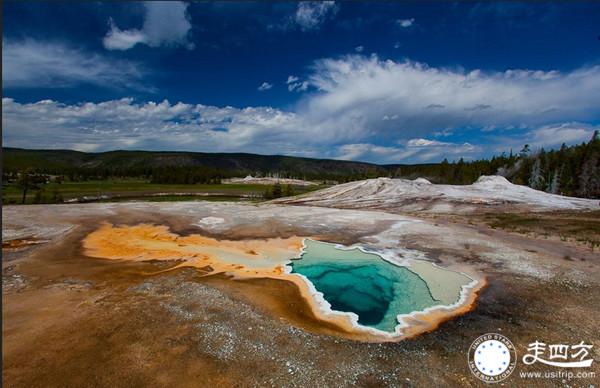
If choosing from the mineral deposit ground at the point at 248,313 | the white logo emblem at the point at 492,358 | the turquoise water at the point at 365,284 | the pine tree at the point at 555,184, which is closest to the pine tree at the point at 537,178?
the pine tree at the point at 555,184

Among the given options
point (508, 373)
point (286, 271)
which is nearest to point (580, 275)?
point (508, 373)

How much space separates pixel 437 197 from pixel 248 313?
5270cm

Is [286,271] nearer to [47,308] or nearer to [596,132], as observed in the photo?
[47,308]

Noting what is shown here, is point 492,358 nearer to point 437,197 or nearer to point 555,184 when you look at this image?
point 437,197

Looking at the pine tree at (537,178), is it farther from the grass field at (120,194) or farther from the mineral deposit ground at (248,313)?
the grass field at (120,194)

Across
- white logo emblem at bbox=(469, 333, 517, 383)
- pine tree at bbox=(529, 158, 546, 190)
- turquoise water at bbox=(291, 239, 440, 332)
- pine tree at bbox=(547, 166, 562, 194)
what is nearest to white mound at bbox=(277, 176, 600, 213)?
pine tree at bbox=(547, 166, 562, 194)

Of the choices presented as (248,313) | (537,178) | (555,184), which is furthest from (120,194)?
(555,184)

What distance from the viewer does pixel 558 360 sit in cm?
1123

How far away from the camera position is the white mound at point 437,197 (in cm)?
5234

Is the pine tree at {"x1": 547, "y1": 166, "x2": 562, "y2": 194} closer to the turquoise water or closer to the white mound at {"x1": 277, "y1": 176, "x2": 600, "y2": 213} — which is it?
the white mound at {"x1": 277, "y1": 176, "x2": 600, "y2": 213}

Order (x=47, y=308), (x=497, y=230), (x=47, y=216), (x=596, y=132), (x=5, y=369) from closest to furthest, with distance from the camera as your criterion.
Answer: (x=5, y=369)
(x=47, y=308)
(x=497, y=230)
(x=47, y=216)
(x=596, y=132)

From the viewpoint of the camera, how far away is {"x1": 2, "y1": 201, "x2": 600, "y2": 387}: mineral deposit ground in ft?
34.2

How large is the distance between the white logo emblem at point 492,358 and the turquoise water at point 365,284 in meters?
3.50

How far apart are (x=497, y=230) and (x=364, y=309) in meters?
27.0
